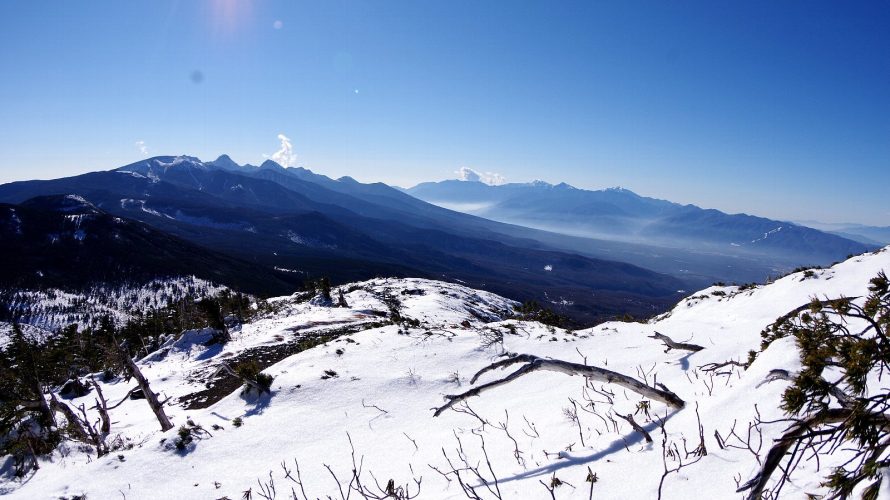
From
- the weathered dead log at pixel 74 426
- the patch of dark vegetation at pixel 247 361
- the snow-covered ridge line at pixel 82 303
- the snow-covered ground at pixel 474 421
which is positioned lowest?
the snow-covered ridge line at pixel 82 303

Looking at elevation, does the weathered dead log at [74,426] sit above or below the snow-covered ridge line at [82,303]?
above

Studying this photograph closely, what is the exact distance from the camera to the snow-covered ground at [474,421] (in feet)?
15.3

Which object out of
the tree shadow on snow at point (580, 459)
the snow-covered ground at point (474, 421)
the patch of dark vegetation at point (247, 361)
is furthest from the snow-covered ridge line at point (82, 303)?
the tree shadow on snow at point (580, 459)

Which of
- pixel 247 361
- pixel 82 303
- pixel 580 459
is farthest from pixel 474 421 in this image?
pixel 82 303

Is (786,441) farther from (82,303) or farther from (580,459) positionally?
(82,303)

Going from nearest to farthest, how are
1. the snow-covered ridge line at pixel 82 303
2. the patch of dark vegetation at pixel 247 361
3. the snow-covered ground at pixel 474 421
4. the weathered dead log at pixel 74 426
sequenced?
the snow-covered ground at pixel 474 421 → the weathered dead log at pixel 74 426 → the patch of dark vegetation at pixel 247 361 → the snow-covered ridge line at pixel 82 303

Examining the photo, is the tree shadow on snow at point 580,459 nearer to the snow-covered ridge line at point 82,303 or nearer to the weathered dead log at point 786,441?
the weathered dead log at point 786,441

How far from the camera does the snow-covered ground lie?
4.66 meters

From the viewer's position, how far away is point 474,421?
8344mm

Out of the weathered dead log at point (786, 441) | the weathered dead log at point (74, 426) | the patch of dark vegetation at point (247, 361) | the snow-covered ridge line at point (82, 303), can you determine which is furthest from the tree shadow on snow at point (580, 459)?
the snow-covered ridge line at point (82, 303)

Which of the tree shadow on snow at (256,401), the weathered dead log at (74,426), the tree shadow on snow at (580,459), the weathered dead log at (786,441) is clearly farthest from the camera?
the weathered dead log at (74,426)

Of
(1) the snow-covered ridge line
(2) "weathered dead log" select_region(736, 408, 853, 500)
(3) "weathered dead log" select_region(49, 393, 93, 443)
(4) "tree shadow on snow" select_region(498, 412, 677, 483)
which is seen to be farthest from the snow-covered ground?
(1) the snow-covered ridge line

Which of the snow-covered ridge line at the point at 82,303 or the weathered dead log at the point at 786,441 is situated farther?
the snow-covered ridge line at the point at 82,303

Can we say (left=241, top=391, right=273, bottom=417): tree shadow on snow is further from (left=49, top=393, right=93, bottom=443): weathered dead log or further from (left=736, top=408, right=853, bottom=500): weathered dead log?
(left=736, top=408, right=853, bottom=500): weathered dead log
